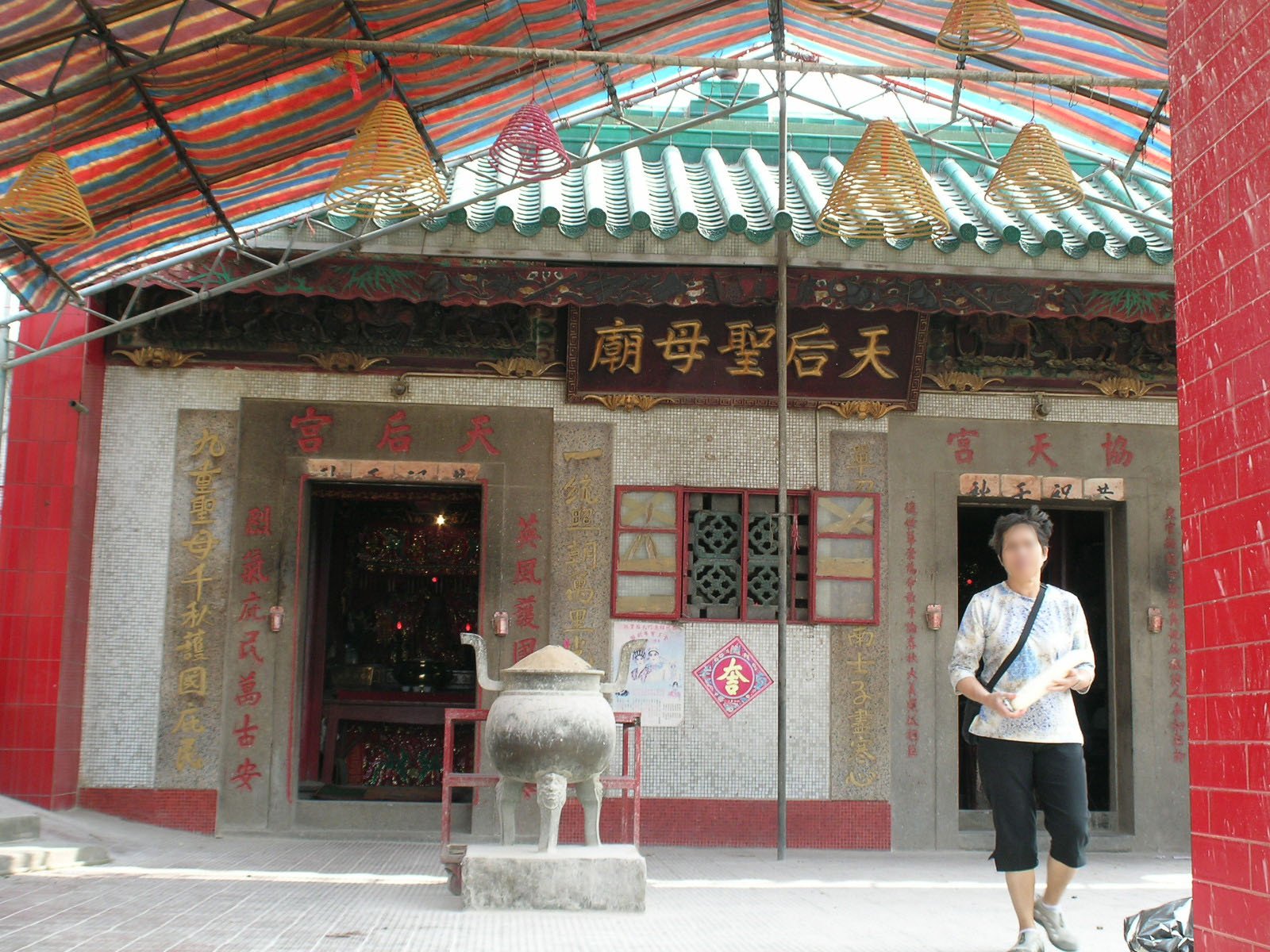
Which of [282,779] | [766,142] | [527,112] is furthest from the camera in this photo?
[766,142]

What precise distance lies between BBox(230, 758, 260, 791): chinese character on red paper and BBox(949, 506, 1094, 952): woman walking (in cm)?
485

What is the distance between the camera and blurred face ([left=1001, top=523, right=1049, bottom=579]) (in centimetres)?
446

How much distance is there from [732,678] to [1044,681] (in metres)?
4.08

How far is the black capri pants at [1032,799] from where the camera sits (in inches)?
167

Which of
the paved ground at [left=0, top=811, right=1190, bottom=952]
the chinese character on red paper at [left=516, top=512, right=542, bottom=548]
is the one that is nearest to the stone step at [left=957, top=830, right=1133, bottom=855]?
the paved ground at [left=0, top=811, right=1190, bottom=952]

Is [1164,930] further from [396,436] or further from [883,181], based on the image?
[396,436]

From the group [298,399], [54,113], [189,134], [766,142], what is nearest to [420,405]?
[298,399]

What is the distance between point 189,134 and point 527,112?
1.70 m

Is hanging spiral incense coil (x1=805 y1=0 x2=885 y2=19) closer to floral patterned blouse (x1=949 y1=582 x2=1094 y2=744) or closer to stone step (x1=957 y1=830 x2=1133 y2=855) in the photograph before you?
floral patterned blouse (x1=949 y1=582 x2=1094 y2=744)

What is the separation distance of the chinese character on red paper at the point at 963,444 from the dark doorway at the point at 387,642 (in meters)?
3.41

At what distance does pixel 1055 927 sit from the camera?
4.37 m

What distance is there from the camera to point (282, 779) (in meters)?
7.91

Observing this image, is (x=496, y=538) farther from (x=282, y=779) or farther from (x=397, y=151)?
(x=397, y=151)

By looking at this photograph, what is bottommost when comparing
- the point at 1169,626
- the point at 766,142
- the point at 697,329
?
the point at 1169,626
